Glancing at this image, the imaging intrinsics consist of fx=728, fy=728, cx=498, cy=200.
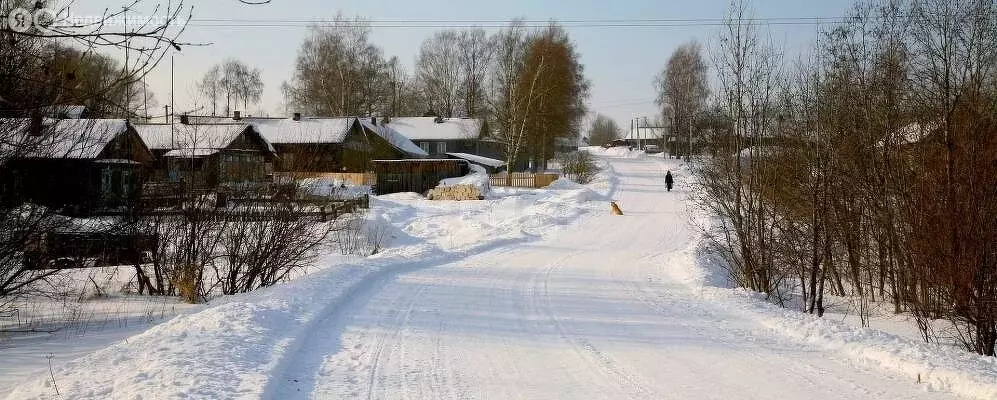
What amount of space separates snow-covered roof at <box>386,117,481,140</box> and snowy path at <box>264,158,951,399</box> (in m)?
57.4

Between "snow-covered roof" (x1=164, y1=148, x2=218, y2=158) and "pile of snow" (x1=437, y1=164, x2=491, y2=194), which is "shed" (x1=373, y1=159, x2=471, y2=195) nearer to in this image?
"pile of snow" (x1=437, y1=164, x2=491, y2=194)

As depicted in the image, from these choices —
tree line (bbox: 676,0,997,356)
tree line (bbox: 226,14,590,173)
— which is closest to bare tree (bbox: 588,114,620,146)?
tree line (bbox: 226,14,590,173)

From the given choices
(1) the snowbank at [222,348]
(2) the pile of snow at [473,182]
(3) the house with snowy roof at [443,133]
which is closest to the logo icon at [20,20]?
(1) the snowbank at [222,348]

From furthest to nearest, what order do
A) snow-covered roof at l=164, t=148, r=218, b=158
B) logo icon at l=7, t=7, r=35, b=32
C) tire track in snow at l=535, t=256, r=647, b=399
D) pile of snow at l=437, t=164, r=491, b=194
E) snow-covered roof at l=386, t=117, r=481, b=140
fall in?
snow-covered roof at l=386, t=117, r=481, b=140
pile of snow at l=437, t=164, r=491, b=194
snow-covered roof at l=164, t=148, r=218, b=158
tire track in snow at l=535, t=256, r=647, b=399
logo icon at l=7, t=7, r=35, b=32

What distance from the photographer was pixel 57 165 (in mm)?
14203

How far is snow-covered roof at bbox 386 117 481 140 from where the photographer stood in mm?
71875

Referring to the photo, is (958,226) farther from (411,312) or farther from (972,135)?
(411,312)

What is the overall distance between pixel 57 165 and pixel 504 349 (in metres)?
10.8

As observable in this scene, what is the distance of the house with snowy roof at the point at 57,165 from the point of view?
32.2 feet

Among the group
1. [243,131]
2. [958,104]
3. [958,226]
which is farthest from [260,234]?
[243,131]

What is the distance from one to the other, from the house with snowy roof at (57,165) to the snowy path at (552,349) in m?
4.26

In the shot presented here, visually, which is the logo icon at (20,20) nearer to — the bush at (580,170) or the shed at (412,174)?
the shed at (412,174)

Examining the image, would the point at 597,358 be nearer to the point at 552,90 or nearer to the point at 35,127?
the point at 35,127

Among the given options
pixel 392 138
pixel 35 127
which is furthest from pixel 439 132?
pixel 35 127
